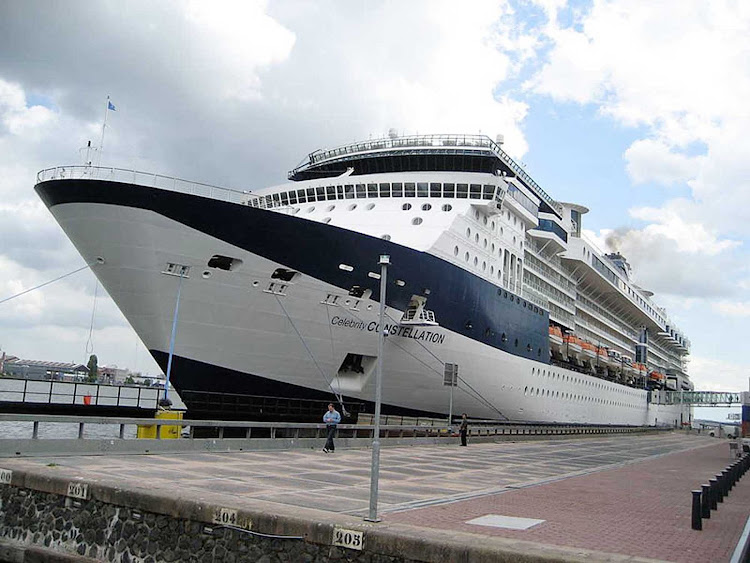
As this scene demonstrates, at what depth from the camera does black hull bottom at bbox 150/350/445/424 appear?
20453mm

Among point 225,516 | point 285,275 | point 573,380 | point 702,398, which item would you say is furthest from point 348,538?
point 702,398

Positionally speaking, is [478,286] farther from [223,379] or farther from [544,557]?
[544,557]

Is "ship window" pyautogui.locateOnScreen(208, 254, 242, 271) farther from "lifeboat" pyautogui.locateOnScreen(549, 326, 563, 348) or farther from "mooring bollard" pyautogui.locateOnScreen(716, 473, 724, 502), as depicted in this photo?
"lifeboat" pyautogui.locateOnScreen(549, 326, 563, 348)

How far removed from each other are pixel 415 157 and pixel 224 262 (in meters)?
14.3

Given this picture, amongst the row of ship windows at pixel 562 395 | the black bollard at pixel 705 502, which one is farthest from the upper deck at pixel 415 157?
the black bollard at pixel 705 502

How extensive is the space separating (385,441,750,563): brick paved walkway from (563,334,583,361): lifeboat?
81.2ft

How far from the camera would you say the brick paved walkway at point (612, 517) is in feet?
27.0

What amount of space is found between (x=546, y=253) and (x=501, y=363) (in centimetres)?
1356

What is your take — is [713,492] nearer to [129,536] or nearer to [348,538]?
[348,538]

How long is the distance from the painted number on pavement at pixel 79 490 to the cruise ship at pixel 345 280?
33.1ft

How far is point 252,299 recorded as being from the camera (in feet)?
65.5

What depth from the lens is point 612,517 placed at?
10.5 m

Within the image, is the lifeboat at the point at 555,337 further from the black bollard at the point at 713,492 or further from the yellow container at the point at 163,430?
the black bollard at the point at 713,492

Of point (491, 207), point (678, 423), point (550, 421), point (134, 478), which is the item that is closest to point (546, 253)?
point (550, 421)
